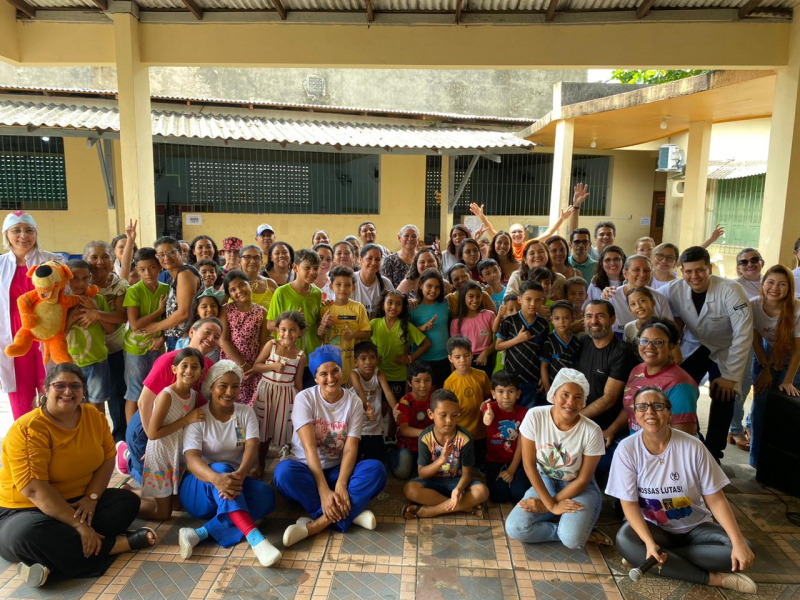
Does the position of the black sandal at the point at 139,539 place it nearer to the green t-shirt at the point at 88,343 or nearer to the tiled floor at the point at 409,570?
the tiled floor at the point at 409,570

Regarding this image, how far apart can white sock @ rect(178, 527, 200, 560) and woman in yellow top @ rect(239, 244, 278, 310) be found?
1904 millimetres

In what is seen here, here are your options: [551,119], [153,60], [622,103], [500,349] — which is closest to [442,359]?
[500,349]

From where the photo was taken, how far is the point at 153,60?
244 inches

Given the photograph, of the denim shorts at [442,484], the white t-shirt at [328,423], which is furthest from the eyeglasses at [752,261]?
the white t-shirt at [328,423]

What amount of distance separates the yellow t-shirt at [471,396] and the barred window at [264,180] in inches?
299

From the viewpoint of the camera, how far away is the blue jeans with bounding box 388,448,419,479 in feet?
13.8

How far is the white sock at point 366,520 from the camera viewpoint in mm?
3570

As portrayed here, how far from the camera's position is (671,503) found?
317cm

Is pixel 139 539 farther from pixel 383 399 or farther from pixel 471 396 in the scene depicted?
pixel 471 396

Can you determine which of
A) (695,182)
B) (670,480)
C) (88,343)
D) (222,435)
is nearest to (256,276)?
(88,343)

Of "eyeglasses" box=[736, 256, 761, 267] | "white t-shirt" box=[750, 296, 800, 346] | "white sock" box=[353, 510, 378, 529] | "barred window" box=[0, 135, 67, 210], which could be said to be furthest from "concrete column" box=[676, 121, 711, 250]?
"barred window" box=[0, 135, 67, 210]

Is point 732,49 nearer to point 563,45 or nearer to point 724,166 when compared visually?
point 563,45

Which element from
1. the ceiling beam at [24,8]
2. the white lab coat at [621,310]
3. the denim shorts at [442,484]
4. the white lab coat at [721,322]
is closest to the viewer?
the denim shorts at [442,484]

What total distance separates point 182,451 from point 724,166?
1221 cm
